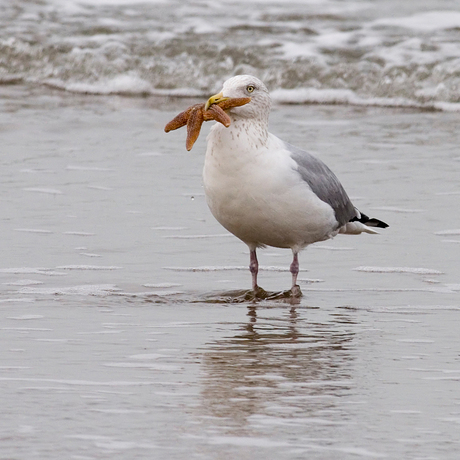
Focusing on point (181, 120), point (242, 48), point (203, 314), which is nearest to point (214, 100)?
point (181, 120)

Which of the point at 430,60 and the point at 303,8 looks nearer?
the point at 430,60

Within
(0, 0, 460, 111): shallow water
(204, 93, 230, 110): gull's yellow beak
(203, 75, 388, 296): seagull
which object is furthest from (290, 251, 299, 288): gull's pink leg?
(0, 0, 460, 111): shallow water

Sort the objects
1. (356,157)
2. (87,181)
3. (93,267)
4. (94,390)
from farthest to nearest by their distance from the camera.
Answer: (356,157) < (87,181) < (93,267) < (94,390)

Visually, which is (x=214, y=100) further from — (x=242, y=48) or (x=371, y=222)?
(x=242, y=48)

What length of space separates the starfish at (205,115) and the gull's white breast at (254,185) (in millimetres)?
111

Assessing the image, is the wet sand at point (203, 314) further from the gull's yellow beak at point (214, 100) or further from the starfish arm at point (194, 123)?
the gull's yellow beak at point (214, 100)

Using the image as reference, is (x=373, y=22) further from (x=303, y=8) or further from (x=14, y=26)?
(x=14, y=26)

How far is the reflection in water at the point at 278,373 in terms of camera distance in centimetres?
432

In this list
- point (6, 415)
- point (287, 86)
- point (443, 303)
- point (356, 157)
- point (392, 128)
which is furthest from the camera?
point (287, 86)

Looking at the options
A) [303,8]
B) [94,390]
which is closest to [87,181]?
[94,390]

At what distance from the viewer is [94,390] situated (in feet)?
15.3

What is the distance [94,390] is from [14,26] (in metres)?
15.4

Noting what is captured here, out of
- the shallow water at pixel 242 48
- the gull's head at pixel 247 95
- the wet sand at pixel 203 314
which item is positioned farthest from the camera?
the shallow water at pixel 242 48

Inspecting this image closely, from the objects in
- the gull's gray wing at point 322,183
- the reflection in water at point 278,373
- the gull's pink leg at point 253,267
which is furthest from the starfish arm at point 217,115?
the reflection in water at point 278,373
